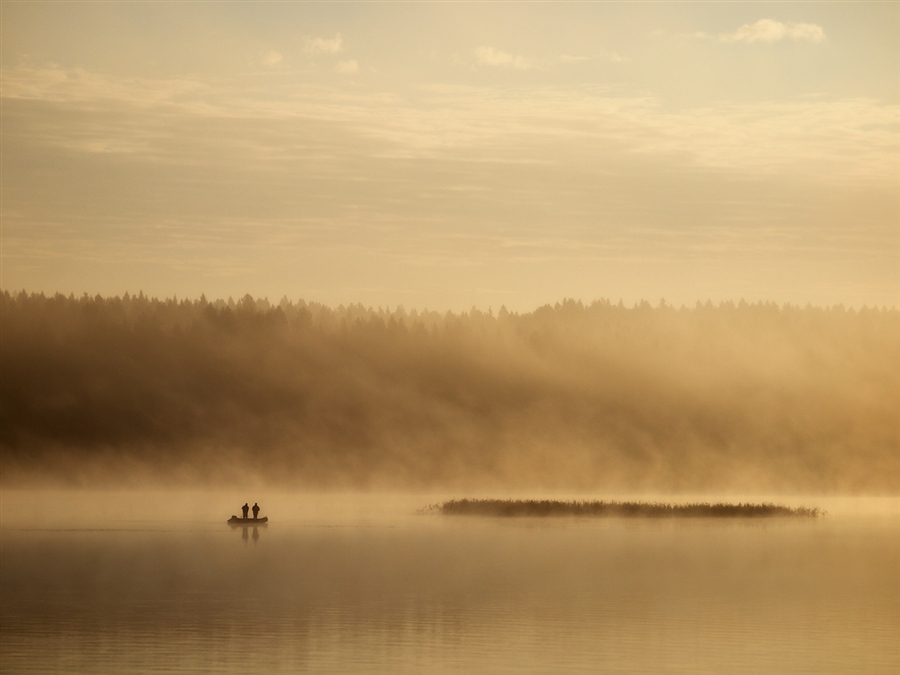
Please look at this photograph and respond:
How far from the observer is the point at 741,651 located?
37.0m

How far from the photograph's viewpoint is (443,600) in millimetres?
46531

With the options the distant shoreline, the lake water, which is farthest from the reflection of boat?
the distant shoreline

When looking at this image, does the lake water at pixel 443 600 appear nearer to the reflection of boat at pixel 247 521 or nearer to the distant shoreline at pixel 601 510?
the reflection of boat at pixel 247 521

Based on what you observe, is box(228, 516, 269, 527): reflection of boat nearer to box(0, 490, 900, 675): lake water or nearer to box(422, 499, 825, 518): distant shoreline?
box(0, 490, 900, 675): lake water

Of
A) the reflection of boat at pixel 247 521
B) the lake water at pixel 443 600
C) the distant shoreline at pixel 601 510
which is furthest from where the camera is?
the distant shoreline at pixel 601 510

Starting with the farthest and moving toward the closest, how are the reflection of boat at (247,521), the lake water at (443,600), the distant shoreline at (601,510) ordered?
the distant shoreline at (601,510) → the reflection of boat at (247,521) → the lake water at (443,600)

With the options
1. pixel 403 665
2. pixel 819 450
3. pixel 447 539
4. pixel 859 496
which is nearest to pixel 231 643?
pixel 403 665

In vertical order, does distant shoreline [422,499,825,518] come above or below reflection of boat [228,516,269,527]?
above

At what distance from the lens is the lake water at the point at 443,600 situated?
35.1m

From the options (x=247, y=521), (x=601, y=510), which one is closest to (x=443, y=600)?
(x=247, y=521)

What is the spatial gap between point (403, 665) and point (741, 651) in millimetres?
9418

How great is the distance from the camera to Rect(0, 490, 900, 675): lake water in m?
35.1

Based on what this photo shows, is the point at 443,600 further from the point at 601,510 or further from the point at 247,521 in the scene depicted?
the point at 601,510

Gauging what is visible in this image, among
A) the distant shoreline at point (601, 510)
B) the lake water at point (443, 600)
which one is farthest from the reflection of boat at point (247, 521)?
the distant shoreline at point (601, 510)
